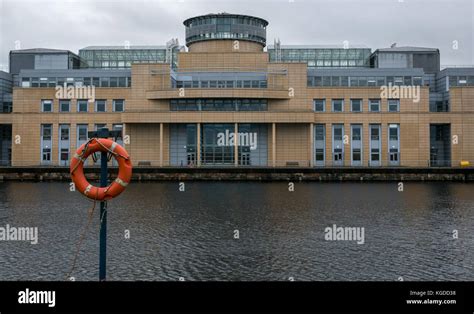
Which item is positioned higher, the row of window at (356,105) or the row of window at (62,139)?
the row of window at (356,105)

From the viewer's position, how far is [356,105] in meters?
85.4

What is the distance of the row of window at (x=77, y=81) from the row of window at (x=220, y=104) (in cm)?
1074

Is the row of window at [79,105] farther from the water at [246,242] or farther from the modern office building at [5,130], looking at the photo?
the water at [246,242]

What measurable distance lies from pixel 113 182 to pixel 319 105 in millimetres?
72720

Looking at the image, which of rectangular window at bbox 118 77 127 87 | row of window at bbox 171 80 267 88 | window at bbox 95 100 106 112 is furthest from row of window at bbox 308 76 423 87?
window at bbox 95 100 106 112

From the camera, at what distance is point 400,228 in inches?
1040

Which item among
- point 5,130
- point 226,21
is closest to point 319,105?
point 226,21

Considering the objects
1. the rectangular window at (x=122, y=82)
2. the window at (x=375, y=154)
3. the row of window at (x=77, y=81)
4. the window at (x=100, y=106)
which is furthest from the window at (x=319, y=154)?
the window at (x=100, y=106)

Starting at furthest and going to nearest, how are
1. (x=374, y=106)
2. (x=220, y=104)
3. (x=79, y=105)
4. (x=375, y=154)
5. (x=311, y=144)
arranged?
(x=79, y=105), (x=374, y=106), (x=375, y=154), (x=220, y=104), (x=311, y=144)

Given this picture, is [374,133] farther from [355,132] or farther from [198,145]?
[198,145]

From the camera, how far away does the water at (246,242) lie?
17125 mm
